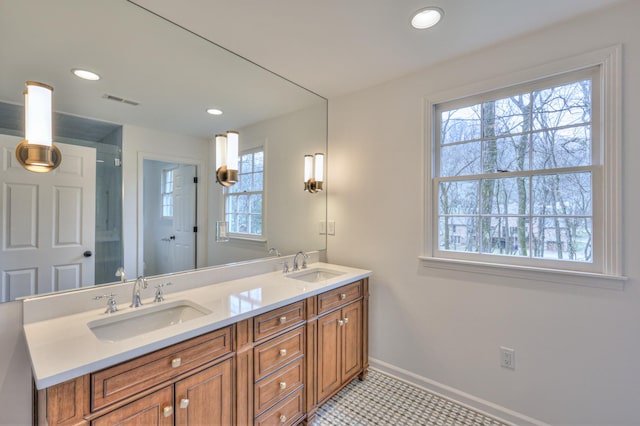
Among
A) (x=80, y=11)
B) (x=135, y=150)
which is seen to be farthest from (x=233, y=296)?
(x=80, y=11)

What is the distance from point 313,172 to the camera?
2.57m

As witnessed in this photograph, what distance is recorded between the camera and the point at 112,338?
1298 millimetres

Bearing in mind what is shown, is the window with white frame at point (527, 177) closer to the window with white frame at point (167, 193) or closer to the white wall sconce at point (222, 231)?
the white wall sconce at point (222, 231)

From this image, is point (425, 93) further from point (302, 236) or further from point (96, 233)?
point (96, 233)

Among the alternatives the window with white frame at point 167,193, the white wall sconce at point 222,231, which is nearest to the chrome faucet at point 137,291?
the window with white frame at point 167,193

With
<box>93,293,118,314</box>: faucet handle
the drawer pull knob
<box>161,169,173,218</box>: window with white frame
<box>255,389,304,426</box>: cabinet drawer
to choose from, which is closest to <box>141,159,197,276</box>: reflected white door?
<box>161,169,173,218</box>: window with white frame

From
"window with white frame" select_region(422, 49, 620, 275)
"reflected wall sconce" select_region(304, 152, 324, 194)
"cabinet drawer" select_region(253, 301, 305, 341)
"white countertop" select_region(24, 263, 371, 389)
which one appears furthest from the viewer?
"reflected wall sconce" select_region(304, 152, 324, 194)

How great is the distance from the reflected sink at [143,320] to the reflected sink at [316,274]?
0.94 metres

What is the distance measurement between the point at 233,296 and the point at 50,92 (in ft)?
4.21

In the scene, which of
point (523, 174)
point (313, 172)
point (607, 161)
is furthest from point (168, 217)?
point (607, 161)

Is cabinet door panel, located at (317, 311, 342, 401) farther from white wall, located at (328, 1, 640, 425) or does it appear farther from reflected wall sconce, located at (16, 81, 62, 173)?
reflected wall sconce, located at (16, 81, 62, 173)

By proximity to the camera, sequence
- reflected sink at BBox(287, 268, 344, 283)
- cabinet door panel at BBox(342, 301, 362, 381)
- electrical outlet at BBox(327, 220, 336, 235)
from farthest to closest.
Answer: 1. electrical outlet at BBox(327, 220, 336, 235)
2. reflected sink at BBox(287, 268, 344, 283)
3. cabinet door panel at BBox(342, 301, 362, 381)

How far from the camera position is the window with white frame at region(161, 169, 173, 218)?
66.5 inches

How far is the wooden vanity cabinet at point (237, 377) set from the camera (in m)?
0.97
